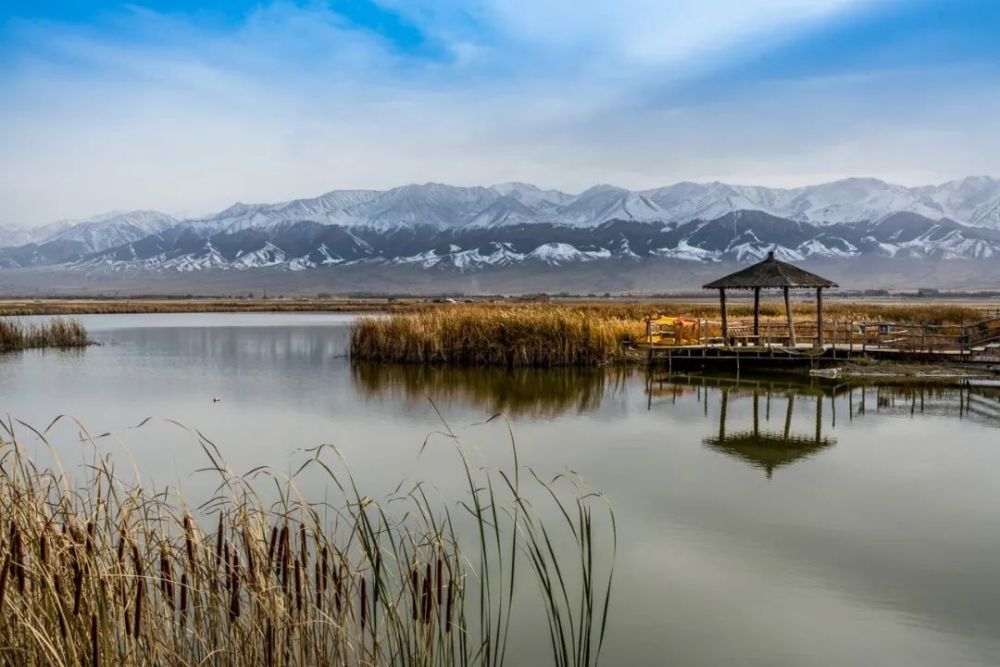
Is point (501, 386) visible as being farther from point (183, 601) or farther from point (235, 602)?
point (235, 602)

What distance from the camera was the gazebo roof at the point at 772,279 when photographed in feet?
72.5

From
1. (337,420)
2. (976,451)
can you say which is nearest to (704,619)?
(976,451)

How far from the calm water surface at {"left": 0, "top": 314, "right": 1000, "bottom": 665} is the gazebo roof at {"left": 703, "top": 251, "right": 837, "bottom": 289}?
304 cm

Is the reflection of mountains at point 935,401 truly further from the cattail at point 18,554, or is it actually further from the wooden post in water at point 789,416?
the cattail at point 18,554

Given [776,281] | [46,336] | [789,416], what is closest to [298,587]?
[789,416]

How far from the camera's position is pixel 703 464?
11062 mm

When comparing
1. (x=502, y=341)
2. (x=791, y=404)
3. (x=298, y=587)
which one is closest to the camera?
(x=298, y=587)

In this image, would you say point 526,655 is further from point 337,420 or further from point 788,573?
point 337,420

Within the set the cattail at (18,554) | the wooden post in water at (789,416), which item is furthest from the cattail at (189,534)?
the wooden post in water at (789,416)

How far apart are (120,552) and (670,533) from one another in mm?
5118

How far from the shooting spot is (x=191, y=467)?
1033cm

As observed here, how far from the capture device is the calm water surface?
5781mm

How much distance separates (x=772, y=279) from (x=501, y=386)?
8.01 meters

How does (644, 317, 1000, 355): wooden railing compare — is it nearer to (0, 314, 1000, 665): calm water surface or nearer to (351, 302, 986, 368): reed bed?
(351, 302, 986, 368): reed bed
